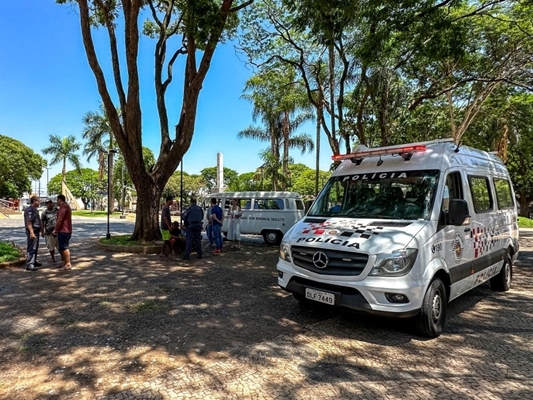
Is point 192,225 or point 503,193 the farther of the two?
point 192,225

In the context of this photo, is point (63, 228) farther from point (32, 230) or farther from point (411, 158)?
point (411, 158)

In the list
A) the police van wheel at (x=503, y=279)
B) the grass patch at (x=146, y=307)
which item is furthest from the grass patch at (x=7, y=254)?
the police van wheel at (x=503, y=279)

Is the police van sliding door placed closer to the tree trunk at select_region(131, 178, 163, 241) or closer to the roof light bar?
the roof light bar

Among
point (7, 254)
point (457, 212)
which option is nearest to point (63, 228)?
point (7, 254)

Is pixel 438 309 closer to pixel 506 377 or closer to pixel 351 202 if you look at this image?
pixel 506 377

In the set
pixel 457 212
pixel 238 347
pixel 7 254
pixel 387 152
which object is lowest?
pixel 238 347

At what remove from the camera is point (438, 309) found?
4.43 metres

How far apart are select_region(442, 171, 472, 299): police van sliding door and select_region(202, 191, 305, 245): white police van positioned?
26.6 feet

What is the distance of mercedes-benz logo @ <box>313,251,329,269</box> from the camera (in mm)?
4371

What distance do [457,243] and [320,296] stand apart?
2073 millimetres

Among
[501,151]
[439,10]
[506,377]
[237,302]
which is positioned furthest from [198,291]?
[501,151]

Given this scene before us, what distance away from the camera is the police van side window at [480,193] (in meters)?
5.52

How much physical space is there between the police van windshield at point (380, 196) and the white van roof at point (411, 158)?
4.6 inches

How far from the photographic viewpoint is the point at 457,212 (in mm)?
4379
